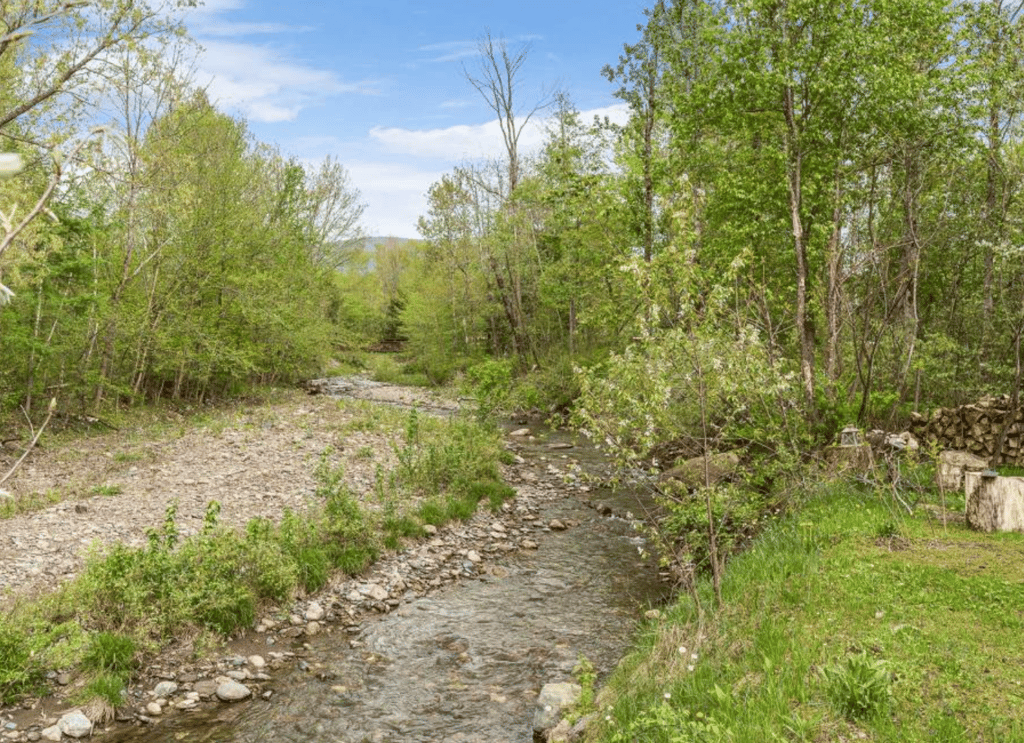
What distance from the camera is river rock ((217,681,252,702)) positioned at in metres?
7.61

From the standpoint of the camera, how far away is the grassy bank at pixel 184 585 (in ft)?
24.3

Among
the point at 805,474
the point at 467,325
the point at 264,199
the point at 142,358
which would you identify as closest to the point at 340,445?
the point at 142,358

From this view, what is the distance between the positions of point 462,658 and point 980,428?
10955 mm

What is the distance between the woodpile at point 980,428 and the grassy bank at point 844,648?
15.5 feet

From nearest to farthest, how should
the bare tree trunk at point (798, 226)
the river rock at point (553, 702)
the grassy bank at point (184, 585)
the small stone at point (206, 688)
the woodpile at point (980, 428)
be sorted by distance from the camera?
the river rock at point (553, 702)
the grassy bank at point (184, 585)
the small stone at point (206, 688)
the woodpile at point (980, 428)
the bare tree trunk at point (798, 226)

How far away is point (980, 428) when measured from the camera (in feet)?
43.0

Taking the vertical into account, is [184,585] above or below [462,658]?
above

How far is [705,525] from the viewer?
1027 centimetres

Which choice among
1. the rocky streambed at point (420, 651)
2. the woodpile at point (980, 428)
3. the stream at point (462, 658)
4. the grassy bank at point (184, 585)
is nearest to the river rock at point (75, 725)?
the rocky streambed at point (420, 651)

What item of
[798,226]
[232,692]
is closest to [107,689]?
[232,692]

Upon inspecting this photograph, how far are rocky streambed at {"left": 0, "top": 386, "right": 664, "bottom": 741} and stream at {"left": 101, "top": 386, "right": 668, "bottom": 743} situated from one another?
0.07 ft

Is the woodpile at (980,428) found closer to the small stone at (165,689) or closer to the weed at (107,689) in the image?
the small stone at (165,689)

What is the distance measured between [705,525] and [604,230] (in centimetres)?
1654

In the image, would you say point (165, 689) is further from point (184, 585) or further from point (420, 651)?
point (420, 651)
